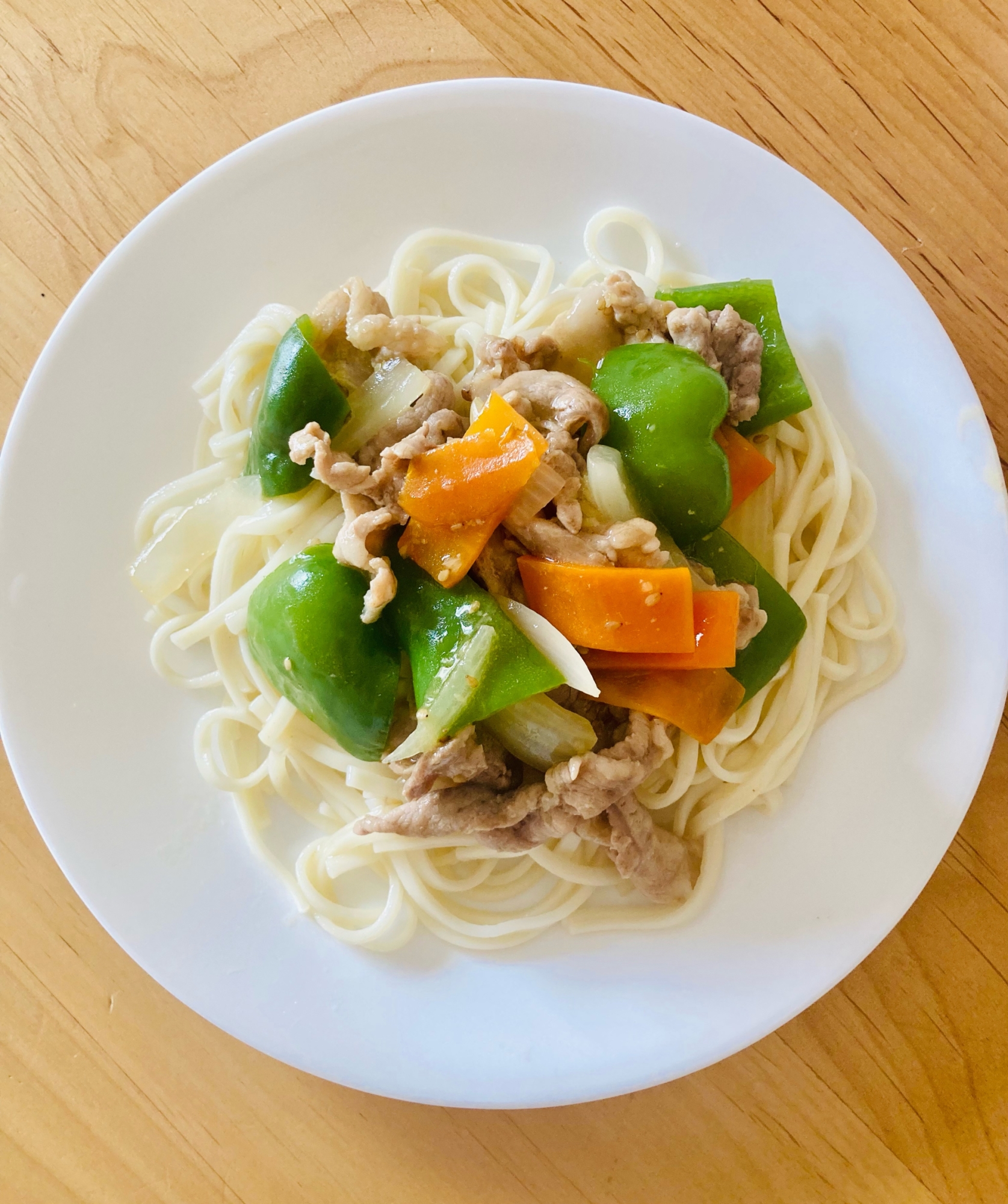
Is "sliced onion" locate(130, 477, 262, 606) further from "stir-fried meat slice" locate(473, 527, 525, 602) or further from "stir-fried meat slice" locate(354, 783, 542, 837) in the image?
"stir-fried meat slice" locate(354, 783, 542, 837)

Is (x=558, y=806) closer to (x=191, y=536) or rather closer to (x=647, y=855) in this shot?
(x=647, y=855)

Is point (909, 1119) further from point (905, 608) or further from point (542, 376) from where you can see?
point (542, 376)

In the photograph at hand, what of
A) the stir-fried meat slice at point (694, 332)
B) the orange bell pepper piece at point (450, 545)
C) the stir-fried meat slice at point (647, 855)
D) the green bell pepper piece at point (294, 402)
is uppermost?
the green bell pepper piece at point (294, 402)

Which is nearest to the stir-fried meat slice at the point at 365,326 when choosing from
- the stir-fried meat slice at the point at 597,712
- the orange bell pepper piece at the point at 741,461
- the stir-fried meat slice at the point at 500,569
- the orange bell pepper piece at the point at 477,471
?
the orange bell pepper piece at the point at 477,471

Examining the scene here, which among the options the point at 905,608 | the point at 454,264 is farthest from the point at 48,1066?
the point at 905,608

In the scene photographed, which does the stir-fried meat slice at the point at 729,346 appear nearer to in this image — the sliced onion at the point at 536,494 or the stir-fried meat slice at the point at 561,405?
the stir-fried meat slice at the point at 561,405

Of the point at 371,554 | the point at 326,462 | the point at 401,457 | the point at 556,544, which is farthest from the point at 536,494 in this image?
the point at 326,462
